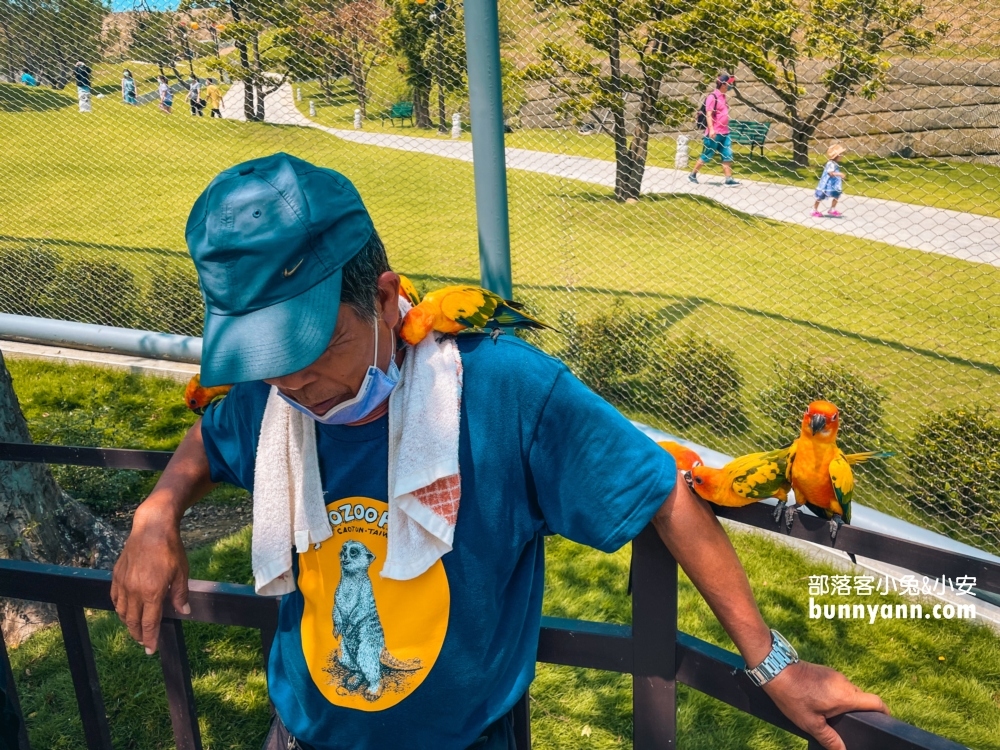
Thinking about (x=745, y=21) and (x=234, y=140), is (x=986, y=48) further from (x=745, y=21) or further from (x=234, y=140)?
(x=234, y=140)

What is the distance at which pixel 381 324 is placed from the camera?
1.45 meters

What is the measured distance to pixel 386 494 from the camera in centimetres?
150

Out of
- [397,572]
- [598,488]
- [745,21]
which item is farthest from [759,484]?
[745,21]

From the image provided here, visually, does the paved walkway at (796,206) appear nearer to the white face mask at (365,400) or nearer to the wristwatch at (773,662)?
the wristwatch at (773,662)

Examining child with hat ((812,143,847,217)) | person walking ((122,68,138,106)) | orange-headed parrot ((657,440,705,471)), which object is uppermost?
person walking ((122,68,138,106))

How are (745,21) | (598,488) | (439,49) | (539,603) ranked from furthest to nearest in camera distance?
(439,49)
(745,21)
(539,603)
(598,488)

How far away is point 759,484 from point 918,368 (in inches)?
168

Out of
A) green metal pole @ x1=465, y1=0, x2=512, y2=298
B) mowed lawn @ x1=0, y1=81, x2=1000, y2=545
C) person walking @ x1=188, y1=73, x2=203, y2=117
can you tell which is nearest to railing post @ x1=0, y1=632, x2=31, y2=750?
green metal pole @ x1=465, y1=0, x2=512, y2=298

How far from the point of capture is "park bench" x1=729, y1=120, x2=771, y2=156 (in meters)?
4.37

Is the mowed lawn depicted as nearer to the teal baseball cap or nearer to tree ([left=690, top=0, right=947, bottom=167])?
tree ([left=690, top=0, right=947, bottom=167])

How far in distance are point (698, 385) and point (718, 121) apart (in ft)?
4.99

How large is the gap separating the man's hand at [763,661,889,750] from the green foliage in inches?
124

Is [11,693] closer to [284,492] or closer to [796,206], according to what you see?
[284,492]

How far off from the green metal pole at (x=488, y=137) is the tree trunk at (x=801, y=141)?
167 cm
